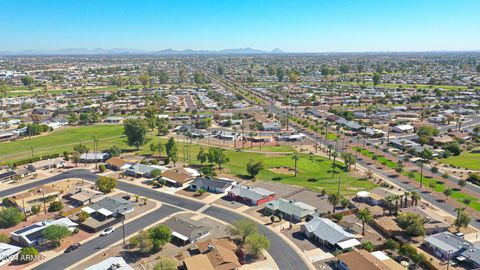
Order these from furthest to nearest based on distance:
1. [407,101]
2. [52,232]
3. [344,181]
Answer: [407,101] → [344,181] → [52,232]

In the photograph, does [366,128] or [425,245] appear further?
[366,128]

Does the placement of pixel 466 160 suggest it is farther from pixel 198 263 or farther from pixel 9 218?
pixel 9 218

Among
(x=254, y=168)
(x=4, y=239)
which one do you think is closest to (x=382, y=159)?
(x=254, y=168)

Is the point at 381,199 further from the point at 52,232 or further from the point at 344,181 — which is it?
the point at 52,232

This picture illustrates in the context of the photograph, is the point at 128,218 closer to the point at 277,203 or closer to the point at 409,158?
the point at 277,203

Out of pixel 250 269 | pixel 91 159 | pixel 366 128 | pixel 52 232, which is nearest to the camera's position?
pixel 250 269

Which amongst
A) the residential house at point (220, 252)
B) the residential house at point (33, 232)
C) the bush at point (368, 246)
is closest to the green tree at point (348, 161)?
the bush at point (368, 246)

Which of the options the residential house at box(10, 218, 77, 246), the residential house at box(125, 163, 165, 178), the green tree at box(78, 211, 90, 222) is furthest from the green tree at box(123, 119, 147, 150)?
the residential house at box(10, 218, 77, 246)

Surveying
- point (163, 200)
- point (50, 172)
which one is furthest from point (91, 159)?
point (163, 200)
